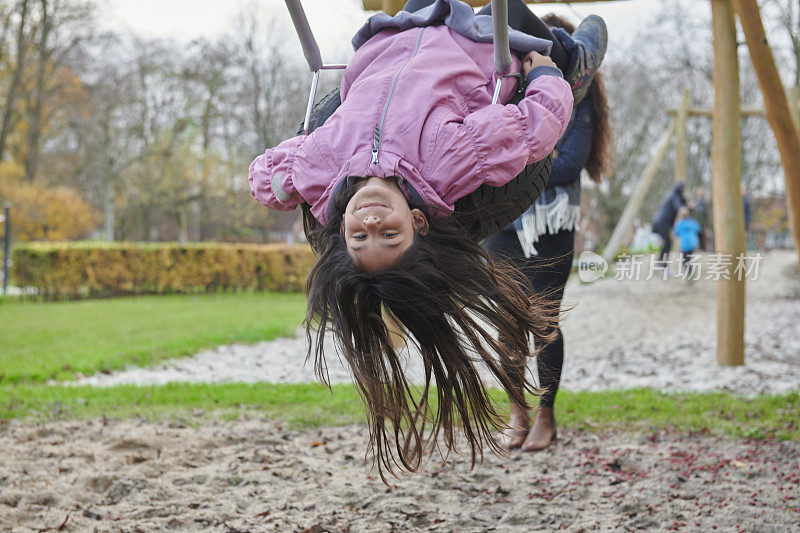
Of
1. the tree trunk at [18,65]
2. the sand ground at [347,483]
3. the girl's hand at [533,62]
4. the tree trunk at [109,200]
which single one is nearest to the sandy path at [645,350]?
the sand ground at [347,483]

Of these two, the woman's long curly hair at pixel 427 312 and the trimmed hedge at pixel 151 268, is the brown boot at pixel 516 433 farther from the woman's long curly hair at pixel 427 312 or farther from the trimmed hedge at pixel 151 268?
the trimmed hedge at pixel 151 268

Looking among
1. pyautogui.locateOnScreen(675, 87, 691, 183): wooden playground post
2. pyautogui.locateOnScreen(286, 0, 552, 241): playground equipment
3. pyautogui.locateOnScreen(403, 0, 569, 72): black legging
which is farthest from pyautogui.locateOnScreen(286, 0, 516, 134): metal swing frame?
pyautogui.locateOnScreen(675, 87, 691, 183): wooden playground post

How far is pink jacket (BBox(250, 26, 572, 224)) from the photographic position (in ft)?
5.95

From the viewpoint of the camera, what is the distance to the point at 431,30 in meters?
2.20

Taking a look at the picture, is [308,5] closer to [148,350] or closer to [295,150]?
[295,150]

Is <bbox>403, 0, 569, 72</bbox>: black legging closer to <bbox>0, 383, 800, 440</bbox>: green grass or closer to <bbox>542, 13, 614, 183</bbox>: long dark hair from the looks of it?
<bbox>542, 13, 614, 183</bbox>: long dark hair

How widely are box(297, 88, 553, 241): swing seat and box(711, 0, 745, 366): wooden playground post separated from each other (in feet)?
14.8

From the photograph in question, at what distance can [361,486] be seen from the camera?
120 inches

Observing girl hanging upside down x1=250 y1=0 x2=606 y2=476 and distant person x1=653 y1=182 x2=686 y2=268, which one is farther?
distant person x1=653 y1=182 x2=686 y2=268

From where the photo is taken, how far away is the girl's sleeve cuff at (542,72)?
214cm

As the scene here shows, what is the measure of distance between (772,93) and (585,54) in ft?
11.0

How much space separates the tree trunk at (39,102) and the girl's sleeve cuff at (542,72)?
2040cm

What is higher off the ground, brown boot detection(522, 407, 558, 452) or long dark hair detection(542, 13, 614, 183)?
long dark hair detection(542, 13, 614, 183)

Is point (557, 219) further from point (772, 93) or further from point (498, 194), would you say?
point (772, 93)
